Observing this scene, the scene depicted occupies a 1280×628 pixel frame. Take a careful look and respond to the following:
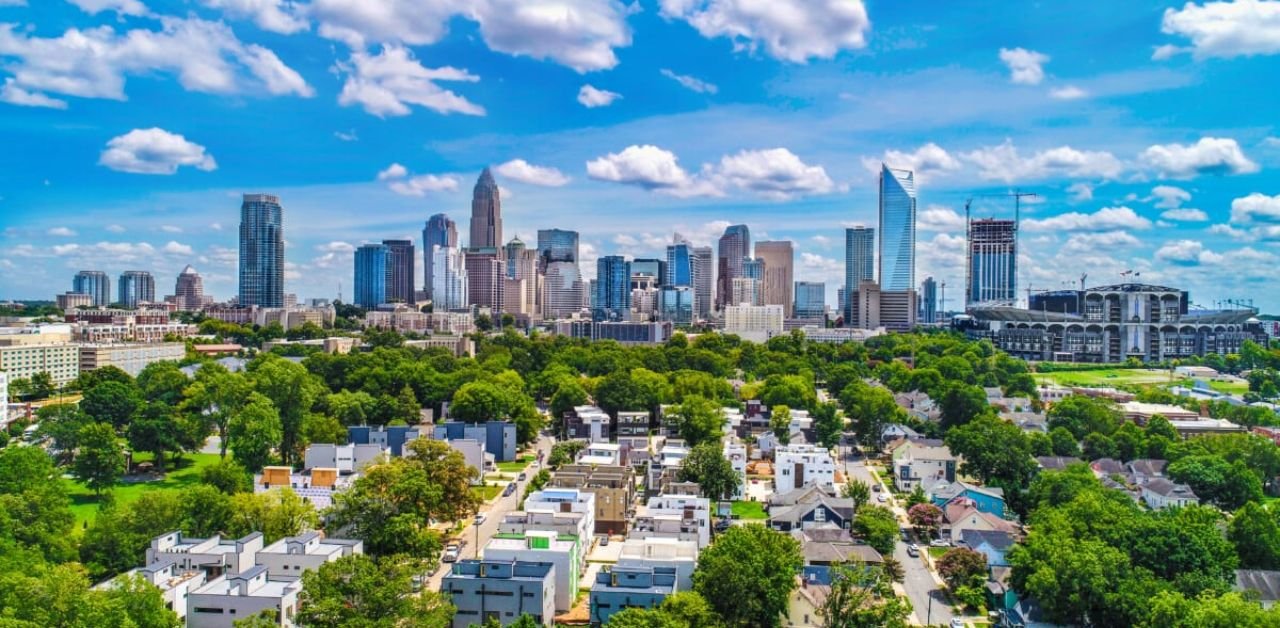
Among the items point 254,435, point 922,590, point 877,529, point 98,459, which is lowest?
point 922,590

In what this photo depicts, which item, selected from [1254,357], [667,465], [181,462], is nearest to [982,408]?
[667,465]

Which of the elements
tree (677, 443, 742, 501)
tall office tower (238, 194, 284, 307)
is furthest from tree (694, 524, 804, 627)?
tall office tower (238, 194, 284, 307)

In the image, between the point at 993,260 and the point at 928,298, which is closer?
the point at 993,260

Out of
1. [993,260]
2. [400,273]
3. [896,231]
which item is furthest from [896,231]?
[400,273]

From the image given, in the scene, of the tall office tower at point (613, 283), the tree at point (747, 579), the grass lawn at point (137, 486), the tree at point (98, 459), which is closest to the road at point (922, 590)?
the tree at point (747, 579)

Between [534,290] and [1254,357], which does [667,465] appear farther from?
[534,290]

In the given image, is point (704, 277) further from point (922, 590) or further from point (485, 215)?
point (922, 590)

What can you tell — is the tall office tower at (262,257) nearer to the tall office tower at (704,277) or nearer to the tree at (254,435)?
the tall office tower at (704,277)
